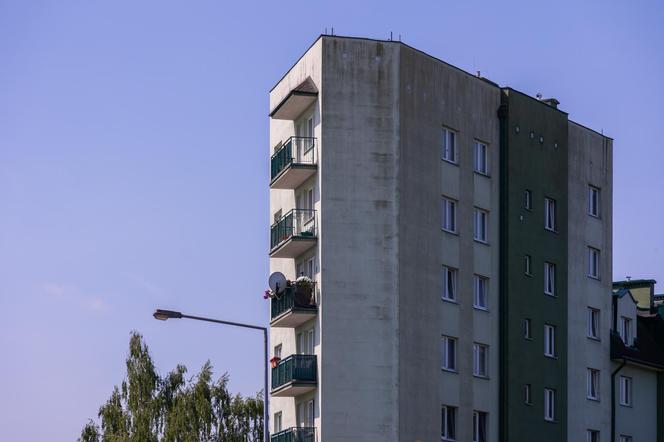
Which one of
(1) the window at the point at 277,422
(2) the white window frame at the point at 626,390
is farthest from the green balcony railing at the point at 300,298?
(2) the white window frame at the point at 626,390

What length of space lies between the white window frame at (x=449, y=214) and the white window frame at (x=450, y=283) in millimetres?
1561

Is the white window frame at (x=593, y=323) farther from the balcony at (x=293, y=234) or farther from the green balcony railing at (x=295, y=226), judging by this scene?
the green balcony railing at (x=295, y=226)

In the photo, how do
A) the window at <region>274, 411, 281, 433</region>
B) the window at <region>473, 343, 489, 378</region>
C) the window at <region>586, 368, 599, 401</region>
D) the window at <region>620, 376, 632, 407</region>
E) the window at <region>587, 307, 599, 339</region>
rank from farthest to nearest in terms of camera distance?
the window at <region>620, 376, 632, 407</region> < the window at <region>587, 307, 599, 339</region> < the window at <region>586, 368, 599, 401</region> < the window at <region>274, 411, 281, 433</region> < the window at <region>473, 343, 489, 378</region>

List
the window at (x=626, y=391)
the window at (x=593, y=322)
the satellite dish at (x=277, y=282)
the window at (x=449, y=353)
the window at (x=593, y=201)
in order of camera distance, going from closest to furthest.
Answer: the satellite dish at (x=277, y=282) → the window at (x=449, y=353) → the window at (x=593, y=322) → the window at (x=593, y=201) → the window at (x=626, y=391)

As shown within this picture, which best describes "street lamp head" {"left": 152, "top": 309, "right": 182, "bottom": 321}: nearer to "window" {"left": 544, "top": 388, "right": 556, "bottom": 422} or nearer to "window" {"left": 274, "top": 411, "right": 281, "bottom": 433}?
"window" {"left": 274, "top": 411, "right": 281, "bottom": 433}

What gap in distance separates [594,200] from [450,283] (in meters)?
11.6

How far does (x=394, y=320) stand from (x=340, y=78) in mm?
9360

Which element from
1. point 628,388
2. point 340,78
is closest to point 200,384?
point 628,388

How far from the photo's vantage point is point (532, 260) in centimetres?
6141

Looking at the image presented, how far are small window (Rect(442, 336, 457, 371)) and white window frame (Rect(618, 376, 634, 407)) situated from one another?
12344 millimetres

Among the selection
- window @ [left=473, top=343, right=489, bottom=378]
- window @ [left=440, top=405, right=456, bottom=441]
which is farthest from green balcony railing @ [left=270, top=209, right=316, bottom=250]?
window @ [left=440, top=405, right=456, bottom=441]

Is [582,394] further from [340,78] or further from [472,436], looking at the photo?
[340,78]

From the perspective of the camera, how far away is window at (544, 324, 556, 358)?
202 feet

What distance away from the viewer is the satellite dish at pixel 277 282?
184ft
